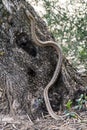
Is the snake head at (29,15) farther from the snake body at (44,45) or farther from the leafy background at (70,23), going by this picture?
the leafy background at (70,23)

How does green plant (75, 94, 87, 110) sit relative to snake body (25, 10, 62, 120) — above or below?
below

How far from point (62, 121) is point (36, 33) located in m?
1.06

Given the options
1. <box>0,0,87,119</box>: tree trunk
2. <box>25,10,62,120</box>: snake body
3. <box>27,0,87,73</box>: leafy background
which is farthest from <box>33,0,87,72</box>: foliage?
<box>0,0,87,119</box>: tree trunk

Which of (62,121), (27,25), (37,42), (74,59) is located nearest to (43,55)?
(37,42)

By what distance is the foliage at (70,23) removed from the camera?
5.16 meters

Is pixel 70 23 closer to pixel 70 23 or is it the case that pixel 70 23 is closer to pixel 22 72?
pixel 70 23

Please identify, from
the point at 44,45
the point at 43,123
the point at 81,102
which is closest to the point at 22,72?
the point at 44,45

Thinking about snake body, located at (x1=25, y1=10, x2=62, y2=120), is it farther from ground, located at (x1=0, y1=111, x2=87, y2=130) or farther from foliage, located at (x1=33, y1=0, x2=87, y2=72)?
foliage, located at (x1=33, y1=0, x2=87, y2=72)

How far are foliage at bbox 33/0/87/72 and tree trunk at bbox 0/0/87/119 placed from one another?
167cm

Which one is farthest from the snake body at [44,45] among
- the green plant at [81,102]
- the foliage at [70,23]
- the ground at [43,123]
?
the foliage at [70,23]

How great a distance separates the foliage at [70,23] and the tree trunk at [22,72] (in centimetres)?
167

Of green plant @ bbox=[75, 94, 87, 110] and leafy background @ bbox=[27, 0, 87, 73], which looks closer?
green plant @ bbox=[75, 94, 87, 110]

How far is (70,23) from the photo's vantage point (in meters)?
5.29

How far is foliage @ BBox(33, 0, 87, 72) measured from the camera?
5.16 metres
